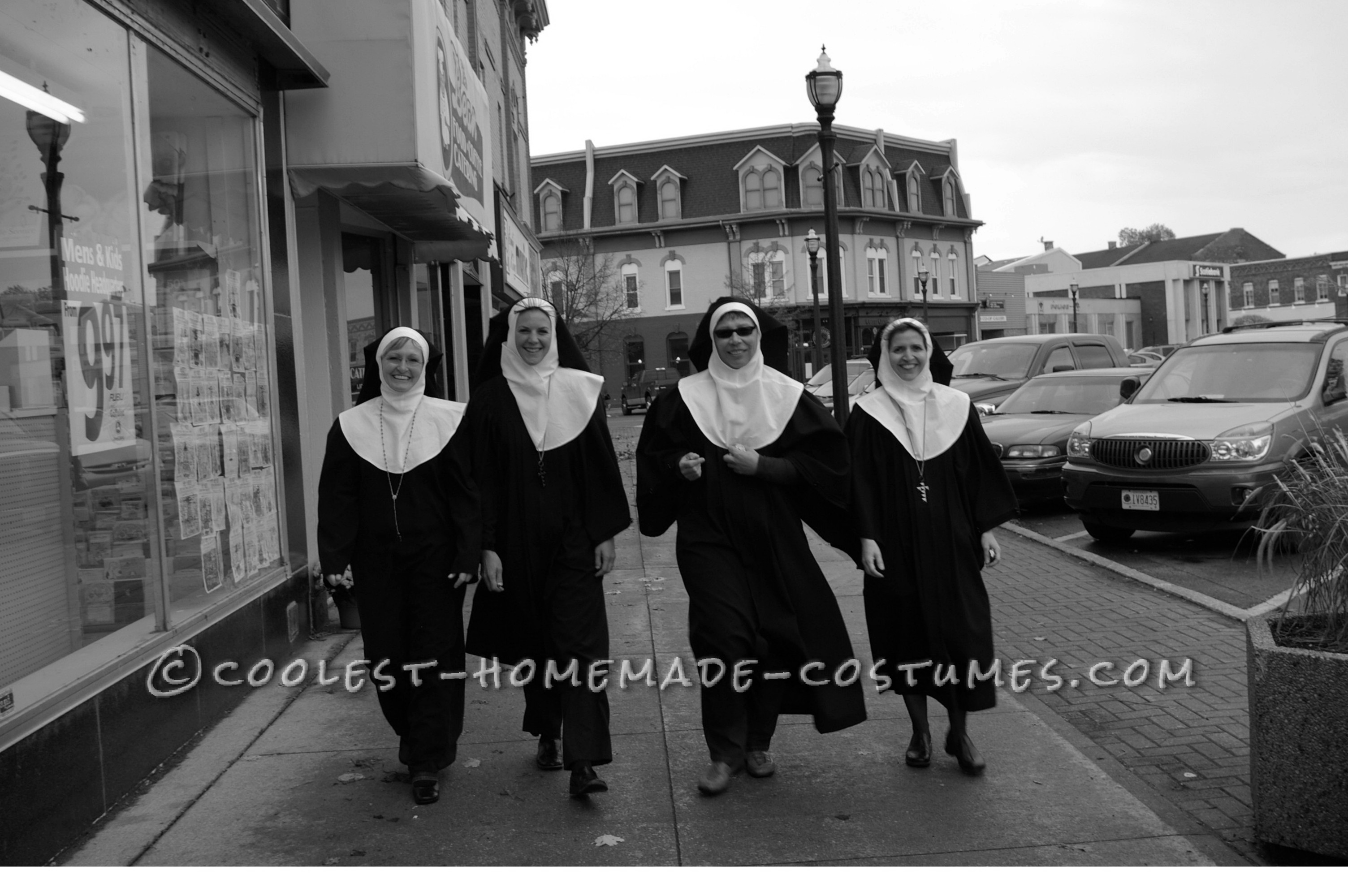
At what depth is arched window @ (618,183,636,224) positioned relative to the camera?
59.5m

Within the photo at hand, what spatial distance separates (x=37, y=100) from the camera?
5020 millimetres

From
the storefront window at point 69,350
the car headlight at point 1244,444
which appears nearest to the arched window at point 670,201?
the car headlight at point 1244,444

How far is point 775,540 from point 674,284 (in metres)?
55.2

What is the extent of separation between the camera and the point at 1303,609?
14.4ft

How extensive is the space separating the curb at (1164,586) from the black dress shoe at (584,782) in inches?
124

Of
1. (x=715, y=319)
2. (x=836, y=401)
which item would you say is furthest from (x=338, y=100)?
(x=836, y=401)

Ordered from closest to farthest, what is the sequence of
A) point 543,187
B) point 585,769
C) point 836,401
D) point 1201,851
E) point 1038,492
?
point 1201,851, point 585,769, point 1038,492, point 836,401, point 543,187

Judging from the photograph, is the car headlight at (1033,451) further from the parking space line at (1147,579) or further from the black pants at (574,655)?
the black pants at (574,655)

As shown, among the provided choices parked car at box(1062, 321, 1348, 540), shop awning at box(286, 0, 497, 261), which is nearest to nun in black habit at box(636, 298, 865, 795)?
shop awning at box(286, 0, 497, 261)

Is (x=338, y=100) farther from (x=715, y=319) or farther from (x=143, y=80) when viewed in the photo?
(x=715, y=319)

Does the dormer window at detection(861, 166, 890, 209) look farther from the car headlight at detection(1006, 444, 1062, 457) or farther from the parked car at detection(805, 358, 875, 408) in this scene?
the car headlight at detection(1006, 444, 1062, 457)

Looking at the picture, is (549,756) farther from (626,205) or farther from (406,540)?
(626,205)

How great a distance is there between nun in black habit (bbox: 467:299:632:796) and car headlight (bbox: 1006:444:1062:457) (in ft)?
29.0

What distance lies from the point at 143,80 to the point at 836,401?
470 inches
